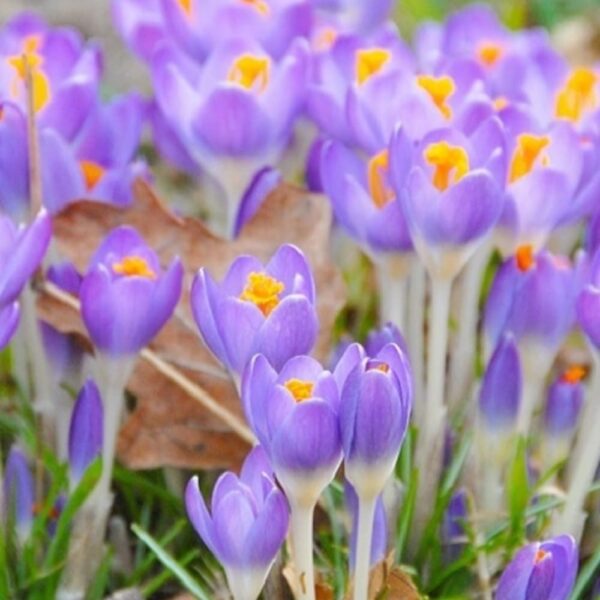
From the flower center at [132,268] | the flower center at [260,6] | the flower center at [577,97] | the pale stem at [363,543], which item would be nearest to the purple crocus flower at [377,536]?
the pale stem at [363,543]

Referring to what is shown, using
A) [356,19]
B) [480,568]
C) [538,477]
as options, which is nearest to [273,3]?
[356,19]

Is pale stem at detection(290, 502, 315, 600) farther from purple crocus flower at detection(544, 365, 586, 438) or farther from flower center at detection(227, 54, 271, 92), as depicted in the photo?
flower center at detection(227, 54, 271, 92)

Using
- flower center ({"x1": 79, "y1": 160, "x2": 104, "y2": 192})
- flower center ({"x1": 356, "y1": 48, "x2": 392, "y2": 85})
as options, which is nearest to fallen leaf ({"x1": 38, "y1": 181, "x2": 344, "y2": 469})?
flower center ({"x1": 79, "y1": 160, "x2": 104, "y2": 192})

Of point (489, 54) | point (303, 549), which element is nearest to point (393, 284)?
point (303, 549)

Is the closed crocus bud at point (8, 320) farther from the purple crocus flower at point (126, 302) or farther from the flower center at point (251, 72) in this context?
the flower center at point (251, 72)

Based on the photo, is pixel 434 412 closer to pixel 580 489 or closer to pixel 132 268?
pixel 580 489

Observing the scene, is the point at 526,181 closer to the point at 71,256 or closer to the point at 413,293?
the point at 413,293
